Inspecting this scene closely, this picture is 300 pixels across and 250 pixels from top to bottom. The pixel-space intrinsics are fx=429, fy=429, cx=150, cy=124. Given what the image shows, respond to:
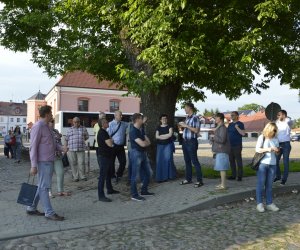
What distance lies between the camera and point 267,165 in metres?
8.02

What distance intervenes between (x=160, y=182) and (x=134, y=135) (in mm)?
2120

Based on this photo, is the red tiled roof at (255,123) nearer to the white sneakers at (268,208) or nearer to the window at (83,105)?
Answer: the window at (83,105)

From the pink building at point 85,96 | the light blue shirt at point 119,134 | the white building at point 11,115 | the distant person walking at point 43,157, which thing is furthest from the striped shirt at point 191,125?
the white building at point 11,115

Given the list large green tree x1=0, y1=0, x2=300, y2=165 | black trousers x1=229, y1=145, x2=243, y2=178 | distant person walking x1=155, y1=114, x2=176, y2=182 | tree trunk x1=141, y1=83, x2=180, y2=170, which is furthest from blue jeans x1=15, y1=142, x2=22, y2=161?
black trousers x1=229, y1=145, x2=243, y2=178

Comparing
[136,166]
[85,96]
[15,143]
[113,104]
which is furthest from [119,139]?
[113,104]

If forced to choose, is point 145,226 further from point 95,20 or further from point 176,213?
point 95,20

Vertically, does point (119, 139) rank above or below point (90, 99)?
below

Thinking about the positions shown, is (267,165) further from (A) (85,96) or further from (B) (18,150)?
A: (A) (85,96)

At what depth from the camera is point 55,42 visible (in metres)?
13.9

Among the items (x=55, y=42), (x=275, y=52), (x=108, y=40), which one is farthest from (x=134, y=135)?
(x=55, y=42)

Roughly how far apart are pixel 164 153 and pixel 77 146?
2434 millimetres

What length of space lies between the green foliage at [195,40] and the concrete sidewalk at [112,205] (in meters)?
2.33

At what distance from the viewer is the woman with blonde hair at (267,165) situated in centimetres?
798

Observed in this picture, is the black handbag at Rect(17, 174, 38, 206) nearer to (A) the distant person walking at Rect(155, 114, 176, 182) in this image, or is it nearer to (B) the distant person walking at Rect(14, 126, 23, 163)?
(A) the distant person walking at Rect(155, 114, 176, 182)
